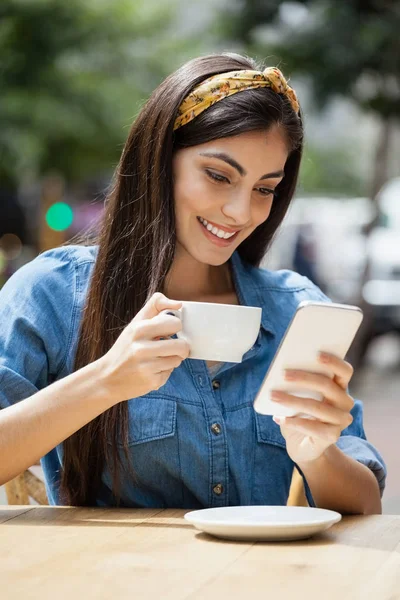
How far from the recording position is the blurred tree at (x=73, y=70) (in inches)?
618

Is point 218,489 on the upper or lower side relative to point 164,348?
lower

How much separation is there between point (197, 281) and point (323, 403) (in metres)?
0.82

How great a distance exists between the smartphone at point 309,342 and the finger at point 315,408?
12 millimetres

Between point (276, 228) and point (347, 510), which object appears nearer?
point (347, 510)

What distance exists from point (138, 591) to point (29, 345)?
919 mm

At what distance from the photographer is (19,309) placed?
248cm

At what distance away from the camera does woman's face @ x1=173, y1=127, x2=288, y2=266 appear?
249 centimetres

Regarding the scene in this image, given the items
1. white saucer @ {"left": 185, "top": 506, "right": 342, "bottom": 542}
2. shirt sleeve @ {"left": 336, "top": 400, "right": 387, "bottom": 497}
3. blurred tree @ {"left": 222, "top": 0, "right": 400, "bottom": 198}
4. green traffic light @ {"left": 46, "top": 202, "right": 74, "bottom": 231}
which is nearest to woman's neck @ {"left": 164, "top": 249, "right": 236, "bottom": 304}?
shirt sleeve @ {"left": 336, "top": 400, "right": 387, "bottom": 497}

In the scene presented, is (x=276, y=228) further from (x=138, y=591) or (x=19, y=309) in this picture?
(x=138, y=591)

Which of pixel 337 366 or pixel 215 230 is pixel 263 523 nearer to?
pixel 337 366

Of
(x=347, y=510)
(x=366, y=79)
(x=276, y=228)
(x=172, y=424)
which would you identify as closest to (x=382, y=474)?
(x=347, y=510)

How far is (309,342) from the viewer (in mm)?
1952

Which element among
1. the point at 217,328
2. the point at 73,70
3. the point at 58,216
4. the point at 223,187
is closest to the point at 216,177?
the point at 223,187

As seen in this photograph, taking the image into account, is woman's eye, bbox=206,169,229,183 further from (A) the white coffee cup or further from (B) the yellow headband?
(A) the white coffee cup
